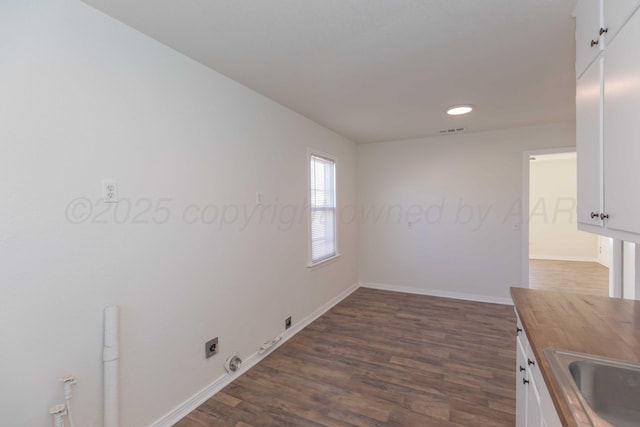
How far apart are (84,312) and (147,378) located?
0.61 m

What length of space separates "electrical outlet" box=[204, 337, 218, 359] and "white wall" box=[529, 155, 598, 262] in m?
7.41

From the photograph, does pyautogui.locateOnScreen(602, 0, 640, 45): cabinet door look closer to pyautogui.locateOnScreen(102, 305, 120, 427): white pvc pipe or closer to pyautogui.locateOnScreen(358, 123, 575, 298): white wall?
pyautogui.locateOnScreen(102, 305, 120, 427): white pvc pipe

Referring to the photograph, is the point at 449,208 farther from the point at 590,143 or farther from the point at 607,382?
the point at 607,382

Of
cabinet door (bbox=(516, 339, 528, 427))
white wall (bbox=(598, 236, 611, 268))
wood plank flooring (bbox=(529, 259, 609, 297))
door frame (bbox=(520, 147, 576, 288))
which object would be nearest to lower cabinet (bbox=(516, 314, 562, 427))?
cabinet door (bbox=(516, 339, 528, 427))

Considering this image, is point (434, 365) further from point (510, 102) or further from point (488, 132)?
point (488, 132)

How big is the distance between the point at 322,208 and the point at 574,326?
294 centimetres

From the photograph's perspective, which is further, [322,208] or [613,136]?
[322,208]

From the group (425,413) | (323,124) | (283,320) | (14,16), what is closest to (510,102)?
(323,124)

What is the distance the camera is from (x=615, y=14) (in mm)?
1146

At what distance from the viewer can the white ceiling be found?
62.8 inches

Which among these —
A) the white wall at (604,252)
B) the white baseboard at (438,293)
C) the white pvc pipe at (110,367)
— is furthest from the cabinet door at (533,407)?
the white wall at (604,252)

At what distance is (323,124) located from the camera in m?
3.85

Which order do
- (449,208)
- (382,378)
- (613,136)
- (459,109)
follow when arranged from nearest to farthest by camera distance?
(613,136)
(382,378)
(459,109)
(449,208)

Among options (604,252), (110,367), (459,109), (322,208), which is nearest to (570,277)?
(604,252)
